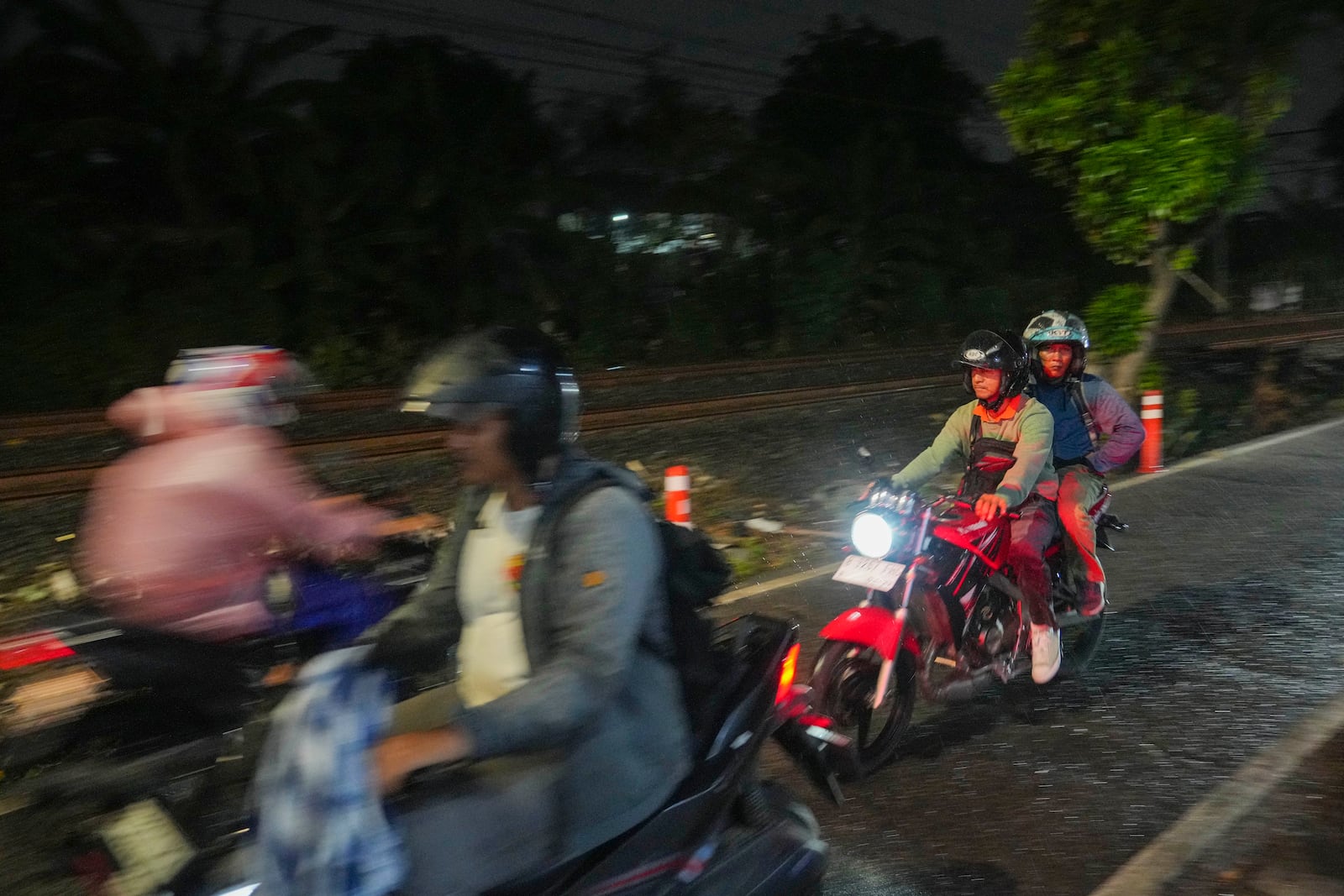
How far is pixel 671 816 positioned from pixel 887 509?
2228 millimetres

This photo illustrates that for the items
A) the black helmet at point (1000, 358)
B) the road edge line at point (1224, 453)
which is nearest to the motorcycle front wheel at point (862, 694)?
the black helmet at point (1000, 358)

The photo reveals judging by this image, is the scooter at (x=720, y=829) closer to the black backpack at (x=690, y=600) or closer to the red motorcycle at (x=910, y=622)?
the black backpack at (x=690, y=600)

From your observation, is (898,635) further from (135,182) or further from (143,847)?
(135,182)

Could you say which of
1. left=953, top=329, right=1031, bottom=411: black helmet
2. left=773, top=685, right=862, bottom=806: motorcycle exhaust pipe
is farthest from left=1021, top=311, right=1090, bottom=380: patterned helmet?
left=773, top=685, right=862, bottom=806: motorcycle exhaust pipe

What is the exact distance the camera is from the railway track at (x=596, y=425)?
32.6 ft

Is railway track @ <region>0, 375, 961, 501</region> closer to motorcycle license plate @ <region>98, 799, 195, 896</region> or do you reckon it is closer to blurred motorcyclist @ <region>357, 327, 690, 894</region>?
motorcycle license plate @ <region>98, 799, 195, 896</region>

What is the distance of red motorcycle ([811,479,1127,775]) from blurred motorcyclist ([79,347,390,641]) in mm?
1769

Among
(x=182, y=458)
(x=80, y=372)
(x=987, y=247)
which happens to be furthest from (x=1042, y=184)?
(x=182, y=458)

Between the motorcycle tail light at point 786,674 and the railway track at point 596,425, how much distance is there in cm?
851

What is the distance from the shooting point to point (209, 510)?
12.4 feet

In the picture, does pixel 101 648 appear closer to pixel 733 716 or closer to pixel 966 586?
pixel 733 716

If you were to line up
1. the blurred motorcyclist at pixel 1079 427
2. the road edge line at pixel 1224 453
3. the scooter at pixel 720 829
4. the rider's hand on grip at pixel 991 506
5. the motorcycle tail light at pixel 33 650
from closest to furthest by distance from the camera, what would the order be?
1. the scooter at pixel 720 829
2. the motorcycle tail light at pixel 33 650
3. the rider's hand on grip at pixel 991 506
4. the blurred motorcyclist at pixel 1079 427
5. the road edge line at pixel 1224 453

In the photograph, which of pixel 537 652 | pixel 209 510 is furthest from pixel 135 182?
pixel 537 652

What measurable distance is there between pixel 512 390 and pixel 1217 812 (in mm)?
2980
